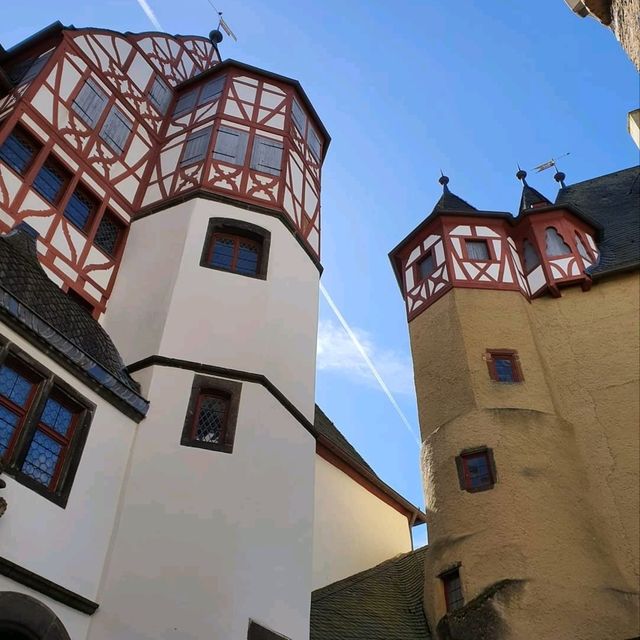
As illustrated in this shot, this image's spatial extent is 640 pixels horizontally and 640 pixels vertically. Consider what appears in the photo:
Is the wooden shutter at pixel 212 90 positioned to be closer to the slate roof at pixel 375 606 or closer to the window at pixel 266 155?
the window at pixel 266 155

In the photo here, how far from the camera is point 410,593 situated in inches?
544

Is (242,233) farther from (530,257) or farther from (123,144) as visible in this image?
(530,257)

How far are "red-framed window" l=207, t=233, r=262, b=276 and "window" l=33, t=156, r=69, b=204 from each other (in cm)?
255

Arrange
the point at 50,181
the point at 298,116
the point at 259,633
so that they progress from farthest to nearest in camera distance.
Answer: the point at 298,116 → the point at 50,181 → the point at 259,633

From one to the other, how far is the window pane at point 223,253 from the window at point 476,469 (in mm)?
5594

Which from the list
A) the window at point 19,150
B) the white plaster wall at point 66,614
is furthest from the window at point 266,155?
the white plaster wall at point 66,614

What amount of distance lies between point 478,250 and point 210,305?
321 inches

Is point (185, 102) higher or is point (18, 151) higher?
point (185, 102)

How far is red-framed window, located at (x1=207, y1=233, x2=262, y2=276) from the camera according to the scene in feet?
37.7

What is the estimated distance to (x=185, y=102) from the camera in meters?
15.6

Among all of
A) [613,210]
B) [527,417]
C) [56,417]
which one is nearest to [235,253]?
[56,417]

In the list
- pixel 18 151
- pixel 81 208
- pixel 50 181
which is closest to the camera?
pixel 18 151

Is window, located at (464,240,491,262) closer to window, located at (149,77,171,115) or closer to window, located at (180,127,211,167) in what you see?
window, located at (180,127,211,167)

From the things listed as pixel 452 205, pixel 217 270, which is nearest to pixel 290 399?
pixel 217 270
